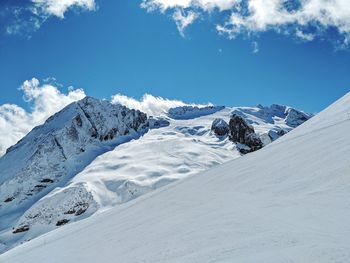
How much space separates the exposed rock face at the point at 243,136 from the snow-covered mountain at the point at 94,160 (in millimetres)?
357

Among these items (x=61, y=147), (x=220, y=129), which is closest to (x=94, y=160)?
(x=61, y=147)

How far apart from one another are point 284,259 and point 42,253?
12.8 m

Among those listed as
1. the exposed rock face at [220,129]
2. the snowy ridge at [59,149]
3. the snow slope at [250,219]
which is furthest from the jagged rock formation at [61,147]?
the snow slope at [250,219]

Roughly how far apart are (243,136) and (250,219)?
142m

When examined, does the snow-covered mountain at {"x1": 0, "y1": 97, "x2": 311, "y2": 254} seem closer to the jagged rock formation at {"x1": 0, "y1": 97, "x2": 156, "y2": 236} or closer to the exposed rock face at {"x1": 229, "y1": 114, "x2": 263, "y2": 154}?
the jagged rock formation at {"x1": 0, "y1": 97, "x2": 156, "y2": 236}

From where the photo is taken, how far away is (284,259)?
756 centimetres

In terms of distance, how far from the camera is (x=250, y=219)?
11133 millimetres

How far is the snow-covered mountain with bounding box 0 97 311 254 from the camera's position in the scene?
93750mm

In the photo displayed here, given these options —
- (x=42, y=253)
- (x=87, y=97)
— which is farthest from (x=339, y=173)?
(x=87, y=97)

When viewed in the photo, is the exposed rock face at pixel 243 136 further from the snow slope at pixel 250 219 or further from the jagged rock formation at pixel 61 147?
the snow slope at pixel 250 219

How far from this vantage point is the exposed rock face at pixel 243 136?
14712cm

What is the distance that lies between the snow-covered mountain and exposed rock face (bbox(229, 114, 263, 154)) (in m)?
0.36

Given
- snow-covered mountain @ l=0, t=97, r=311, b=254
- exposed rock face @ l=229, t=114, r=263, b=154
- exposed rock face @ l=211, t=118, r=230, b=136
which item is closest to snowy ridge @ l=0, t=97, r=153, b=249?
snow-covered mountain @ l=0, t=97, r=311, b=254

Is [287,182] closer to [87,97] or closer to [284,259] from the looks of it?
[284,259]
